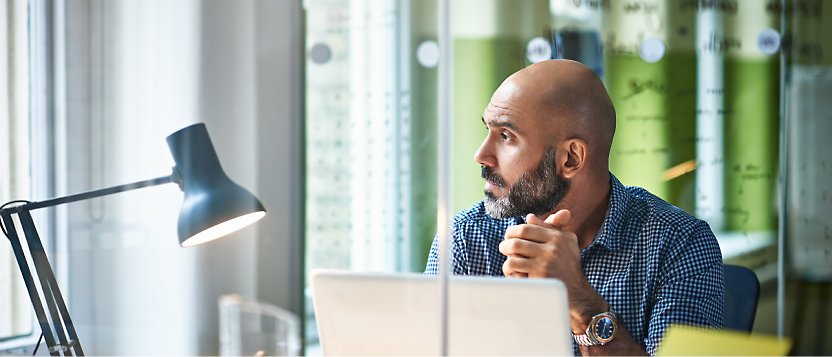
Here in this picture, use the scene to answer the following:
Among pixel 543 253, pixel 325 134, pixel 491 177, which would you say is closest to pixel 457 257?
pixel 491 177

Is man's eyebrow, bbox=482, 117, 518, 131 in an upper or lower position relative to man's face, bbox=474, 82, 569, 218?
upper

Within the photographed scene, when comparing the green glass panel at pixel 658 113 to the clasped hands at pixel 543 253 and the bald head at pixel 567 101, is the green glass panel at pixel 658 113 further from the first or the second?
the clasped hands at pixel 543 253

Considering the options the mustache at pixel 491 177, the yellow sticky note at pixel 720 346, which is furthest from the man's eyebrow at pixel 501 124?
the yellow sticky note at pixel 720 346

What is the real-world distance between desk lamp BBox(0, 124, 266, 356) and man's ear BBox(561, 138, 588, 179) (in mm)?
685

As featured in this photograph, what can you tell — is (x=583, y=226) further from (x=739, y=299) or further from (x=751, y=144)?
(x=751, y=144)

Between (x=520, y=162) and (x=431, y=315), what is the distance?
27.1 inches

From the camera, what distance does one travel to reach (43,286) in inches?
80.5

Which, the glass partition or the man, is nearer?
the man

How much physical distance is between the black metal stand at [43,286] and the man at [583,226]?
32.7 inches

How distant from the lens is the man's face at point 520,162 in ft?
6.66

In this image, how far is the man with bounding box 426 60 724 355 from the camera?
1812 millimetres

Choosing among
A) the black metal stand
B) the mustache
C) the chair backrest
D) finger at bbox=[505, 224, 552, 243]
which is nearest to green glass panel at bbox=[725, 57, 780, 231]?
the chair backrest

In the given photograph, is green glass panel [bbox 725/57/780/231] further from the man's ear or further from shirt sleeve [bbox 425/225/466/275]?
shirt sleeve [bbox 425/225/466/275]

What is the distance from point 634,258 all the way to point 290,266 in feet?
2.86
